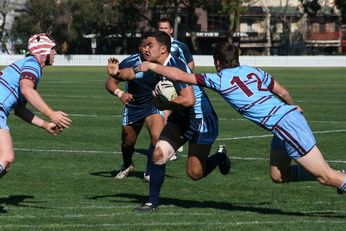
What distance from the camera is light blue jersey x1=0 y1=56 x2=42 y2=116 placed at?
10758mm

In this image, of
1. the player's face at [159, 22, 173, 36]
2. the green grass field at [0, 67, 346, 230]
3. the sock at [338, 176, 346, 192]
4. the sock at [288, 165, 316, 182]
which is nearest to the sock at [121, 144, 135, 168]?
the green grass field at [0, 67, 346, 230]

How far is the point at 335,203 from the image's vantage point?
1162 cm

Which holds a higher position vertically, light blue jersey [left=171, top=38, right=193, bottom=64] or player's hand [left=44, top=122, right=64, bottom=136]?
light blue jersey [left=171, top=38, right=193, bottom=64]

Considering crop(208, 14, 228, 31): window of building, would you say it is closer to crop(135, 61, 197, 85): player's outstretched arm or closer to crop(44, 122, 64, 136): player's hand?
crop(44, 122, 64, 136): player's hand

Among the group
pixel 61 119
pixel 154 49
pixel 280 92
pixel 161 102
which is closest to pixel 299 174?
pixel 280 92

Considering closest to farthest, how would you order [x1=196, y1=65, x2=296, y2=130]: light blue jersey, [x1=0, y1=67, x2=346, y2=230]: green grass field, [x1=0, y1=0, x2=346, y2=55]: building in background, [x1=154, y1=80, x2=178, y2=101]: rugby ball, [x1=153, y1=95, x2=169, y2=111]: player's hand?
1. [x1=0, y1=67, x2=346, y2=230]: green grass field
2. [x1=196, y1=65, x2=296, y2=130]: light blue jersey
3. [x1=153, y1=95, x2=169, y2=111]: player's hand
4. [x1=154, y1=80, x2=178, y2=101]: rugby ball
5. [x1=0, y1=0, x2=346, y2=55]: building in background

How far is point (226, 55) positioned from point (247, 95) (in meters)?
0.48

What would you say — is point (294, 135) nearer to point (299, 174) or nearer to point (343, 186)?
point (343, 186)

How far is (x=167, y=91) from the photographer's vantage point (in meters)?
11.2

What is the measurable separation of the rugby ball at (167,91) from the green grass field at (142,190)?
1.26 metres

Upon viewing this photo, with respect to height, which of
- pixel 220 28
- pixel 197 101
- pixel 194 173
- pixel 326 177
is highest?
pixel 197 101

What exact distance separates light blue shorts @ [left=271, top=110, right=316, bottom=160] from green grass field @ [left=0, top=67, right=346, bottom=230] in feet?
2.35

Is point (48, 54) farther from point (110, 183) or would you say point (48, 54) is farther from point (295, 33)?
point (295, 33)

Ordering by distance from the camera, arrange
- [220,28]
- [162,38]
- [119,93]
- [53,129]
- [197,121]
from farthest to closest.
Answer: [220,28], [119,93], [197,121], [162,38], [53,129]
